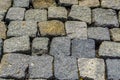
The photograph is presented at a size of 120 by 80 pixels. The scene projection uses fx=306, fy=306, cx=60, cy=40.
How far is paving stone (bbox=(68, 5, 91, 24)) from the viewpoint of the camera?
13.1 ft

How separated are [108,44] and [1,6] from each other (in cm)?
158

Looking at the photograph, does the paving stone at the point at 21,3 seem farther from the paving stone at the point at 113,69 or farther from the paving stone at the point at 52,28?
the paving stone at the point at 113,69

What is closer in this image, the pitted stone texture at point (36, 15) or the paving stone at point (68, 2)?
the pitted stone texture at point (36, 15)

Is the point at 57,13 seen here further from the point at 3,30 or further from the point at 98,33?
the point at 3,30

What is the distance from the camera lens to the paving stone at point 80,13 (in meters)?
3.99

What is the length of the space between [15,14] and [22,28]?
0.33 metres

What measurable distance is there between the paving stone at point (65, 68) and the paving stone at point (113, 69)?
362mm

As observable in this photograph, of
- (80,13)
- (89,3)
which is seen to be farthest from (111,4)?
(80,13)

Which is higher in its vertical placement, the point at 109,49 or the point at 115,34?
the point at 115,34

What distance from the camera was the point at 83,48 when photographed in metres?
3.59

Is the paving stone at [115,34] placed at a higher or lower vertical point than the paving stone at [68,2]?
lower

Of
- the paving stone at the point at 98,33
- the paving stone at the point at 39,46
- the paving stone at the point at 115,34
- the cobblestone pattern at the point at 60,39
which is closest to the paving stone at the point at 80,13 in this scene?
the cobblestone pattern at the point at 60,39

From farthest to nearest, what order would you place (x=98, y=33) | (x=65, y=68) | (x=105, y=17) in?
1. (x=105, y=17)
2. (x=98, y=33)
3. (x=65, y=68)

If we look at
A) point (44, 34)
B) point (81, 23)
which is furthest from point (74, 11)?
point (44, 34)
